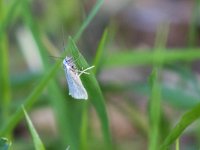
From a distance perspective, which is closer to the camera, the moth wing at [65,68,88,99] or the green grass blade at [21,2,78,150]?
the moth wing at [65,68,88,99]

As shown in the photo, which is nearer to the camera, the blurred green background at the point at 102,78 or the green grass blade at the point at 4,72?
the blurred green background at the point at 102,78

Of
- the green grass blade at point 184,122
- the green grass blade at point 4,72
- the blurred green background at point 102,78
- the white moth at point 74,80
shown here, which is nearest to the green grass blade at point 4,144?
the blurred green background at point 102,78

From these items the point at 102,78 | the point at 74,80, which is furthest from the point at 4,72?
the point at 102,78

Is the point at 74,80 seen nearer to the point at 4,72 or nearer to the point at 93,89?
the point at 93,89

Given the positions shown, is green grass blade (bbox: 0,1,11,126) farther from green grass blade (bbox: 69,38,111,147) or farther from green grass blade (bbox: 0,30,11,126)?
green grass blade (bbox: 69,38,111,147)

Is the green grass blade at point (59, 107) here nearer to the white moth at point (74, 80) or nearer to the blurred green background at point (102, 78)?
the blurred green background at point (102, 78)

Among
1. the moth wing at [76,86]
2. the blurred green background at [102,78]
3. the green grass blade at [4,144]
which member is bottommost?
the blurred green background at [102,78]

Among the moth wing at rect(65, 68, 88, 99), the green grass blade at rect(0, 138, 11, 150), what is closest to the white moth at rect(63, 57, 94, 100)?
the moth wing at rect(65, 68, 88, 99)

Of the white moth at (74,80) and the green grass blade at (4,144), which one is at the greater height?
the white moth at (74,80)
